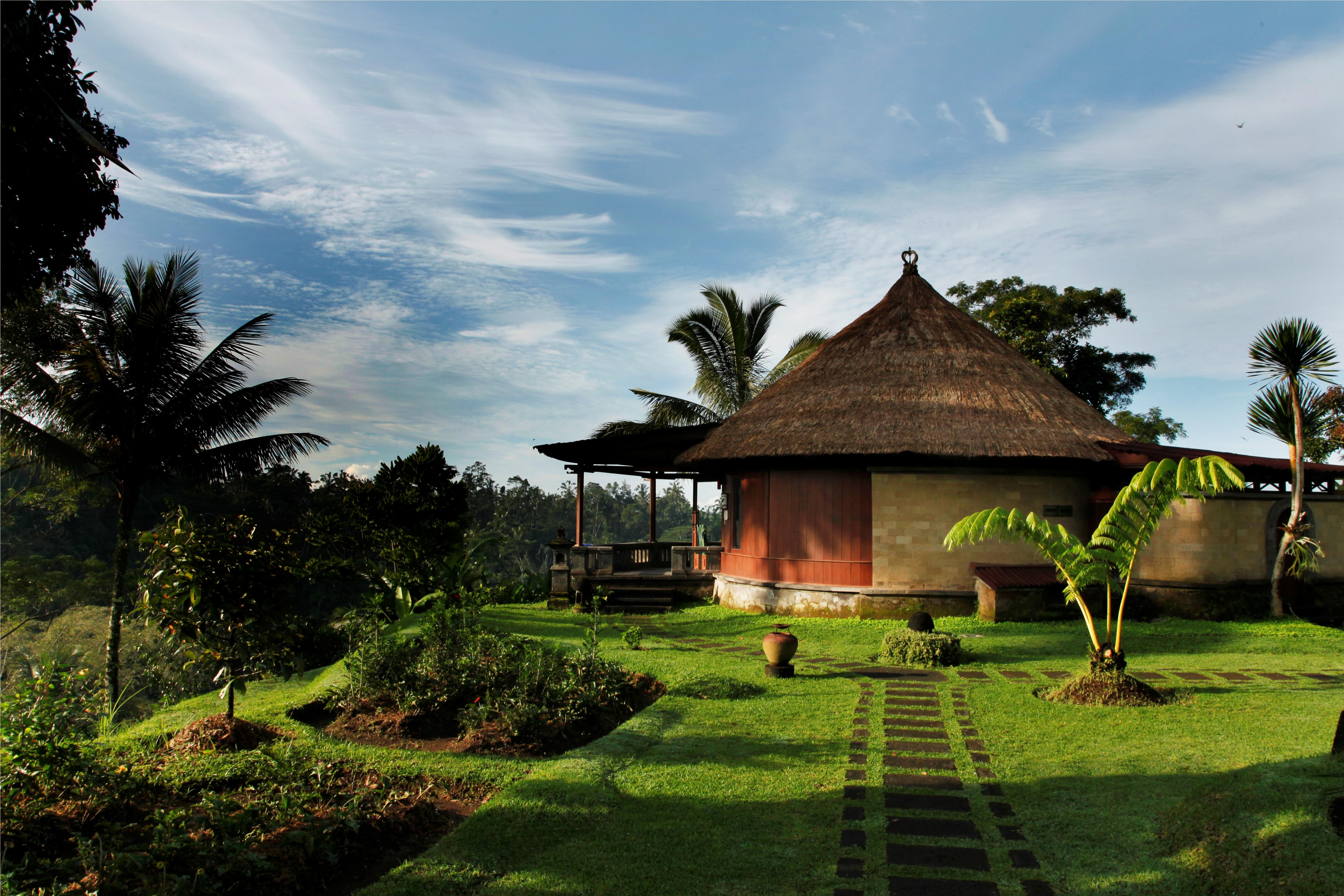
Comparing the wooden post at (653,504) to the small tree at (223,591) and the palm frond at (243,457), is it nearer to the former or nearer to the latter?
the palm frond at (243,457)

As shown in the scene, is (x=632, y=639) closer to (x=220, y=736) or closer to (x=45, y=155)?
(x=220, y=736)

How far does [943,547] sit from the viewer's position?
598 inches

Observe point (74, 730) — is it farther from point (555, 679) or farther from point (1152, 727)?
point (1152, 727)

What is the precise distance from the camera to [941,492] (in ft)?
50.7

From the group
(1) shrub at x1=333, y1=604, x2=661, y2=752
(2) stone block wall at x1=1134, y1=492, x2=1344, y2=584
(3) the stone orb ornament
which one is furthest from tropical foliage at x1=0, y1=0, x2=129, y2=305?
(2) stone block wall at x1=1134, y1=492, x2=1344, y2=584

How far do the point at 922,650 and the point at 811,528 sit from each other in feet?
18.0

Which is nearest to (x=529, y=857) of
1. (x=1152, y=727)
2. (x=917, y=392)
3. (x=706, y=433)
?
(x=1152, y=727)

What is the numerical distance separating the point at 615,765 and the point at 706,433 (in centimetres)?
1364

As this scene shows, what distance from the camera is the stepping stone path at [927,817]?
4633 mm

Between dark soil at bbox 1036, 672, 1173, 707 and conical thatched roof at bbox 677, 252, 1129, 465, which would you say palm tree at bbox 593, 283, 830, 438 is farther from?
dark soil at bbox 1036, 672, 1173, 707

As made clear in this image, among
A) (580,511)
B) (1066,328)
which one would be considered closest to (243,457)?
(580,511)

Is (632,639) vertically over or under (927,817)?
over

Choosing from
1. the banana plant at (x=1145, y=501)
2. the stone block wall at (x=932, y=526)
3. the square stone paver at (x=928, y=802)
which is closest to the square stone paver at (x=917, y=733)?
the square stone paver at (x=928, y=802)

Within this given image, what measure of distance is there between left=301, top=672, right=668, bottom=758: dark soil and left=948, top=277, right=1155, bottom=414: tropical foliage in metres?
24.2
